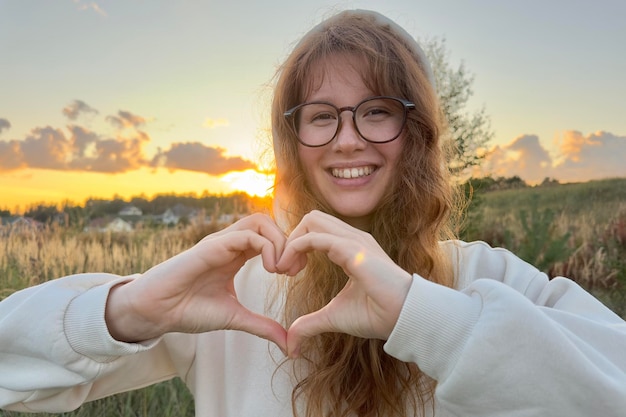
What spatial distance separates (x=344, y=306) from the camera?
1.38 metres

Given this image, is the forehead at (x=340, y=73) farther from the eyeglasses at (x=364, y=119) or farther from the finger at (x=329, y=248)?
the finger at (x=329, y=248)

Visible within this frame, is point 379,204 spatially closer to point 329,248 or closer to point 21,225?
point 329,248

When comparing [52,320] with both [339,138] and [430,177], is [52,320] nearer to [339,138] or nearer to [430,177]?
[339,138]

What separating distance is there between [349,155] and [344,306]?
2.09 ft

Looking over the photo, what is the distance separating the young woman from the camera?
114 centimetres

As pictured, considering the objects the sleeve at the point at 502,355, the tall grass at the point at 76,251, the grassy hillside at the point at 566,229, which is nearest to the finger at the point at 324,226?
the sleeve at the point at 502,355

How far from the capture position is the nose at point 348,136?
182 cm

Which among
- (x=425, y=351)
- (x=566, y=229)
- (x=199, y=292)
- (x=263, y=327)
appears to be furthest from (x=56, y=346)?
(x=566, y=229)

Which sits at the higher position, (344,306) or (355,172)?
(355,172)

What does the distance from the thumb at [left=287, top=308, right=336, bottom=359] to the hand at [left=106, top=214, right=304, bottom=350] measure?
0.04 metres

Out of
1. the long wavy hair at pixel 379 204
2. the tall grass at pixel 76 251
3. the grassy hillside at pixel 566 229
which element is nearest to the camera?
the long wavy hair at pixel 379 204

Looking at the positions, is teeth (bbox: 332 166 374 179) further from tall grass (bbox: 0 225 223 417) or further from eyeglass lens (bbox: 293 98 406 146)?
tall grass (bbox: 0 225 223 417)

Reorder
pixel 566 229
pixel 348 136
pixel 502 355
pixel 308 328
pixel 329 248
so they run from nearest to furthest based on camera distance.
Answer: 1. pixel 502 355
2. pixel 329 248
3. pixel 308 328
4. pixel 348 136
5. pixel 566 229

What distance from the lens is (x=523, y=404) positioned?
1125 millimetres
